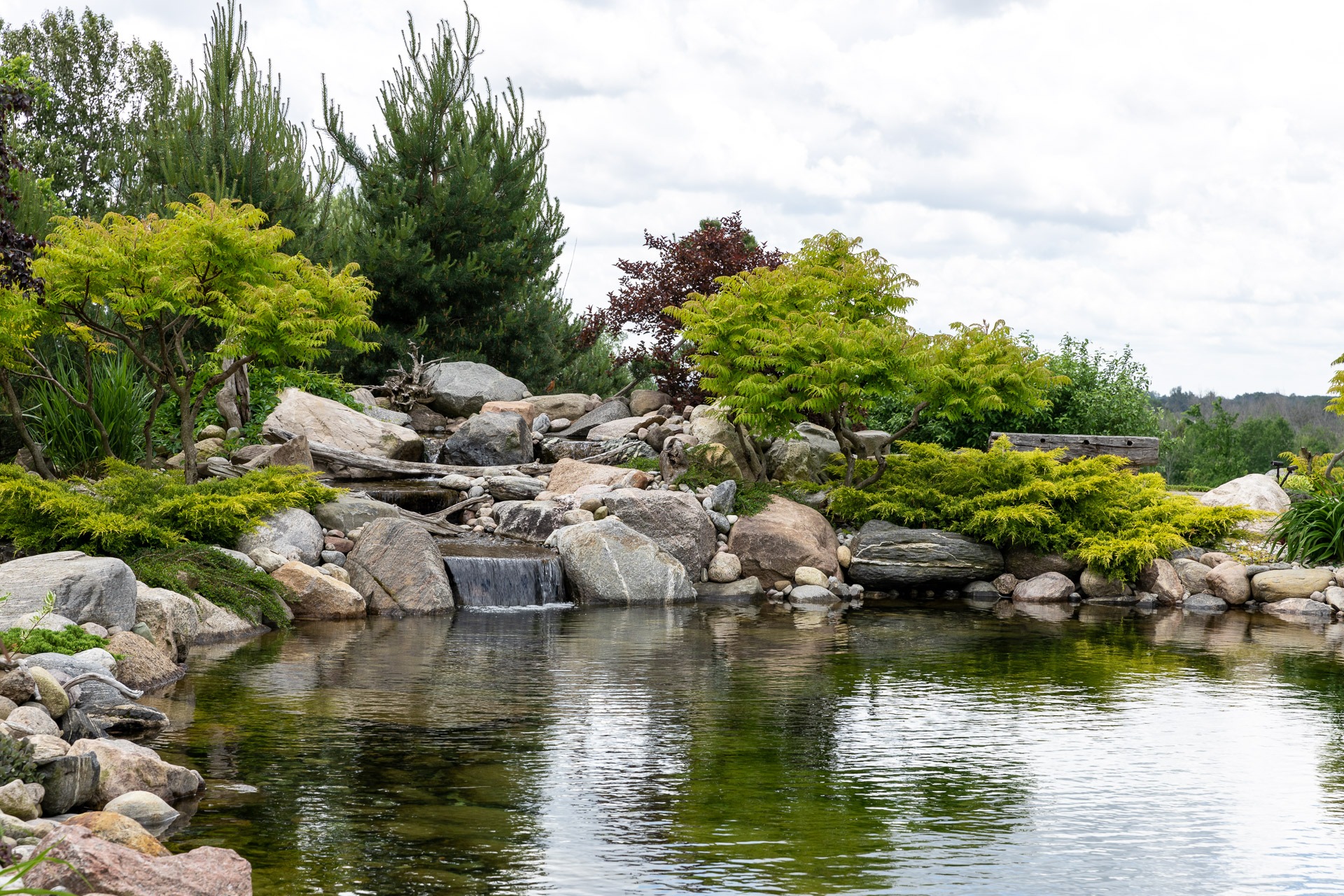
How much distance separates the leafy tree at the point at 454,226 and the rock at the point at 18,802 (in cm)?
2054

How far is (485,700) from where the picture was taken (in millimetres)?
8734

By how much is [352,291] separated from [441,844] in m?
10.9

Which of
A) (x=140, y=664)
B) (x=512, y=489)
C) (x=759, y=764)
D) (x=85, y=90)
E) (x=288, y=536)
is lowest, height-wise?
(x=759, y=764)

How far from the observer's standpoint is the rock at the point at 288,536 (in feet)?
44.4

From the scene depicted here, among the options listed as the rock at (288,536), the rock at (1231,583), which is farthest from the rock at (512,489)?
the rock at (1231,583)

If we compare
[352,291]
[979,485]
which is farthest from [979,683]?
[352,291]

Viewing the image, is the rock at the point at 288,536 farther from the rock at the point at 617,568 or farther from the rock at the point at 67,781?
the rock at the point at 67,781

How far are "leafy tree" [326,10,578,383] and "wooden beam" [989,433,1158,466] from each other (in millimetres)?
11814

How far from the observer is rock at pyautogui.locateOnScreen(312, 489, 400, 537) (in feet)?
49.3

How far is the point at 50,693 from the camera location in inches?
266

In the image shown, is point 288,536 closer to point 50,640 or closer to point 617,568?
point 617,568

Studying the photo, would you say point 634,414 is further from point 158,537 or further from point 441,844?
point 441,844

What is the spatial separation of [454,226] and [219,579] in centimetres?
1606

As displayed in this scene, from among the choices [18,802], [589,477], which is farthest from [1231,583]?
[18,802]
